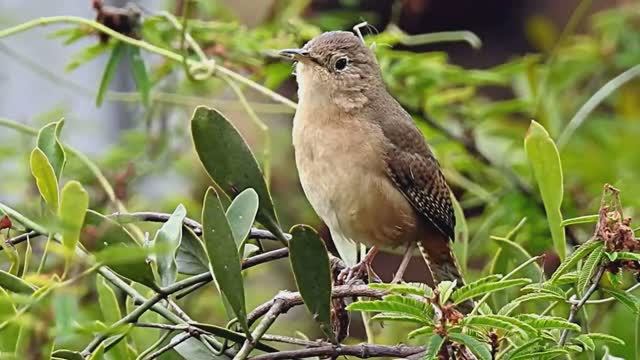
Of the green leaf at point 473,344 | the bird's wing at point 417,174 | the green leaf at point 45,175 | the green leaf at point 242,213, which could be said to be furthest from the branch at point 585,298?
the bird's wing at point 417,174

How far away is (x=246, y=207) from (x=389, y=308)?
216mm

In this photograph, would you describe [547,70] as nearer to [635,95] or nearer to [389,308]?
[635,95]

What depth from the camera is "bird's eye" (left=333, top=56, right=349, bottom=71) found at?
Answer: 234 cm

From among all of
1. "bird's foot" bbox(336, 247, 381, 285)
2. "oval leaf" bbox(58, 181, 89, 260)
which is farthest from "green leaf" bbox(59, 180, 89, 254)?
"bird's foot" bbox(336, 247, 381, 285)

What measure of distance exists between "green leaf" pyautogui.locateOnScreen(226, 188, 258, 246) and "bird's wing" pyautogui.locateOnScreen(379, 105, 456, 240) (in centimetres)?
102

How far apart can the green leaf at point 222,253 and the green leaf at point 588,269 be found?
354mm

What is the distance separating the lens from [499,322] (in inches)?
43.9

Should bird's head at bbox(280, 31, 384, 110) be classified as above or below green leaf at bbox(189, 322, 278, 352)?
above

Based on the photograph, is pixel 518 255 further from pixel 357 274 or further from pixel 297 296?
pixel 297 296

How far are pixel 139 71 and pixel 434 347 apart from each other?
3.91 ft

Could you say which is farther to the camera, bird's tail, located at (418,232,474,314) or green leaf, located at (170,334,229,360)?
bird's tail, located at (418,232,474,314)

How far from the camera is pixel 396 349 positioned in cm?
125

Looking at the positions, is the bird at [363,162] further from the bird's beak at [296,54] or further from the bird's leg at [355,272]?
the bird's leg at [355,272]

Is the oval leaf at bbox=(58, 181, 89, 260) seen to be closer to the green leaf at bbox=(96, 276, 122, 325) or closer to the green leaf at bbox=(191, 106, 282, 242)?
the green leaf at bbox=(191, 106, 282, 242)
